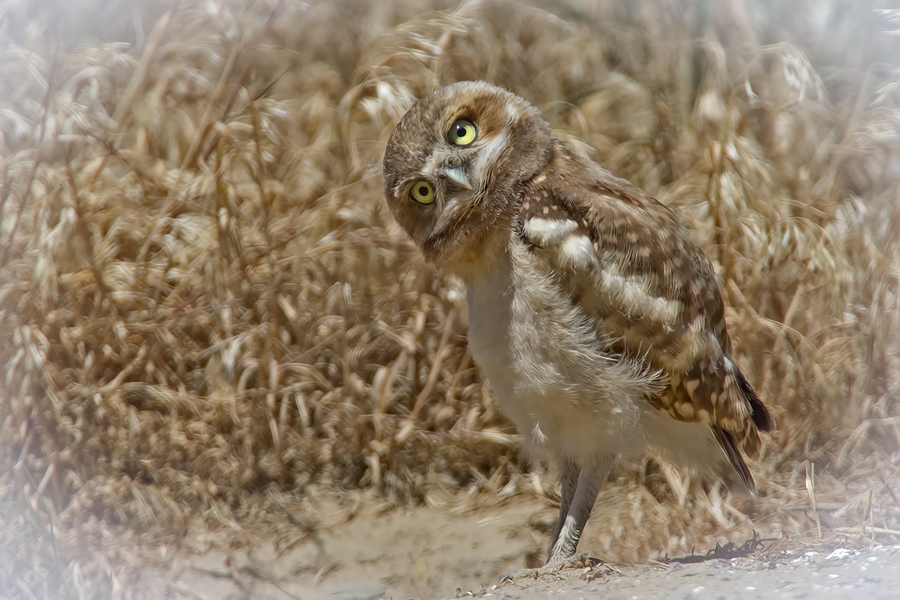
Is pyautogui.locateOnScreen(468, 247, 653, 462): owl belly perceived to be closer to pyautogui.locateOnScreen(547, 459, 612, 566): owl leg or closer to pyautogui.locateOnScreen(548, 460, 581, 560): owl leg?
pyautogui.locateOnScreen(547, 459, 612, 566): owl leg

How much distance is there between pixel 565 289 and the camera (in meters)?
2.31

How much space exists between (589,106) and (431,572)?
→ 253cm

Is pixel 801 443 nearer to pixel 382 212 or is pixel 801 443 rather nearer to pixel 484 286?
pixel 484 286

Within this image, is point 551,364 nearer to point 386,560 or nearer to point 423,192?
point 423,192

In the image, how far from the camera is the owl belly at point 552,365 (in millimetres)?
2297

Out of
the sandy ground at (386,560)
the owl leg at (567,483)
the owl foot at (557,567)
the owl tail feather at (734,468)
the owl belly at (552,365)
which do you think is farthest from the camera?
the sandy ground at (386,560)

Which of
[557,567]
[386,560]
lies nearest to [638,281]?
[557,567]

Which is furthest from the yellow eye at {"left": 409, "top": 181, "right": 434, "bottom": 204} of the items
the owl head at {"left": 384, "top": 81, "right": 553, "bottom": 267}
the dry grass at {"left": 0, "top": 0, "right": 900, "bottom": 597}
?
the dry grass at {"left": 0, "top": 0, "right": 900, "bottom": 597}

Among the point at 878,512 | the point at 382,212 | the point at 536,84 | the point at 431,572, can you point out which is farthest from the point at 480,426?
the point at 536,84

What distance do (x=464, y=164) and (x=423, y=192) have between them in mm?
164

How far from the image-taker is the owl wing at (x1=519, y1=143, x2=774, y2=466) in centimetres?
231

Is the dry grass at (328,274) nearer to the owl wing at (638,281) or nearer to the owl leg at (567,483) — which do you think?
the owl leg at (567,483)

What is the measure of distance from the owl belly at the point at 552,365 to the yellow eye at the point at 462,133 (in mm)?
372

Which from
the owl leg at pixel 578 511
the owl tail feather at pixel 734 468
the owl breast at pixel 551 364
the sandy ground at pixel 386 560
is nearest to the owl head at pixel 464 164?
the owl breast at pixel 551 364
